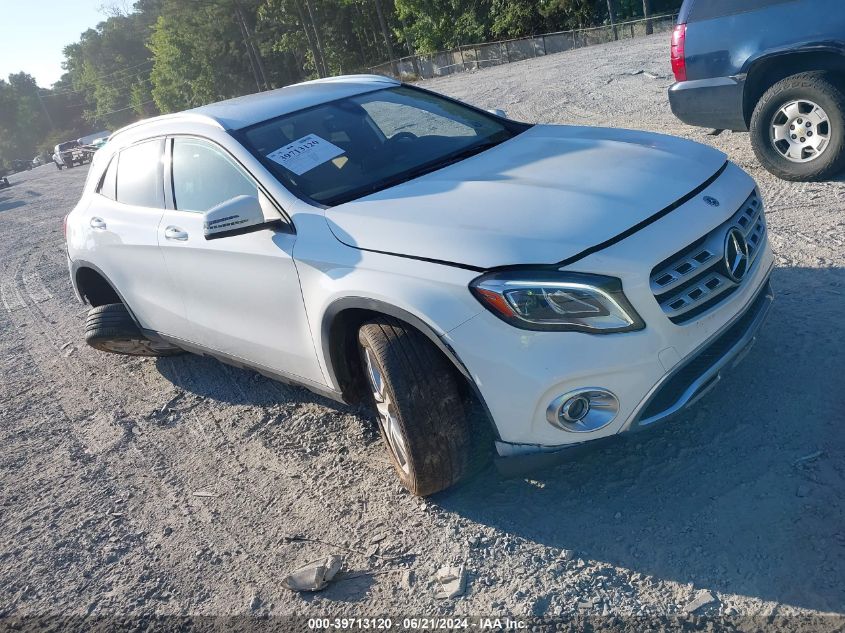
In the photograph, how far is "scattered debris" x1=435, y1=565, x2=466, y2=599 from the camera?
2.77 m

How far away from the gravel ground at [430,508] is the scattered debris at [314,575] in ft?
0.15

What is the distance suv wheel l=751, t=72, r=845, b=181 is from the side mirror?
4.42 metres

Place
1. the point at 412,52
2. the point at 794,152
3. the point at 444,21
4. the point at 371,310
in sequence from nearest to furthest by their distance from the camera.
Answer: the point at 371,310 → the point at 794,152 → the point at 444,21 → the point at 412,52

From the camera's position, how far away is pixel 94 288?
18.1 feet

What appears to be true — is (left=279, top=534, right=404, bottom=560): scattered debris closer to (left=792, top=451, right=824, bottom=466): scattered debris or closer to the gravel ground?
the gravel ground

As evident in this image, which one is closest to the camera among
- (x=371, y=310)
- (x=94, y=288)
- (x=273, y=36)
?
(x=371, y=310)

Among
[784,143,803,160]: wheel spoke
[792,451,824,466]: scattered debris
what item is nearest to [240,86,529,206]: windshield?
[792,451,824,466]: scattered debris

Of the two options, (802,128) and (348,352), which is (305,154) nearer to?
(348,352)

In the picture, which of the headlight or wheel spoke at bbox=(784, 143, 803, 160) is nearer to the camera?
the headlight

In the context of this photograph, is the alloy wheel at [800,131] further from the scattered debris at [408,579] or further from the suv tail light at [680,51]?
the scattered debris at [408,579]

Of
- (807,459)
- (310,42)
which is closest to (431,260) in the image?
(807,459)

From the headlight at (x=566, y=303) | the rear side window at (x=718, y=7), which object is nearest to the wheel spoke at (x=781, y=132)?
Result: the rear side window at (x=718, y=7)

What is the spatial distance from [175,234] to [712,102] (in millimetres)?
4606

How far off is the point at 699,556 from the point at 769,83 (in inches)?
188
